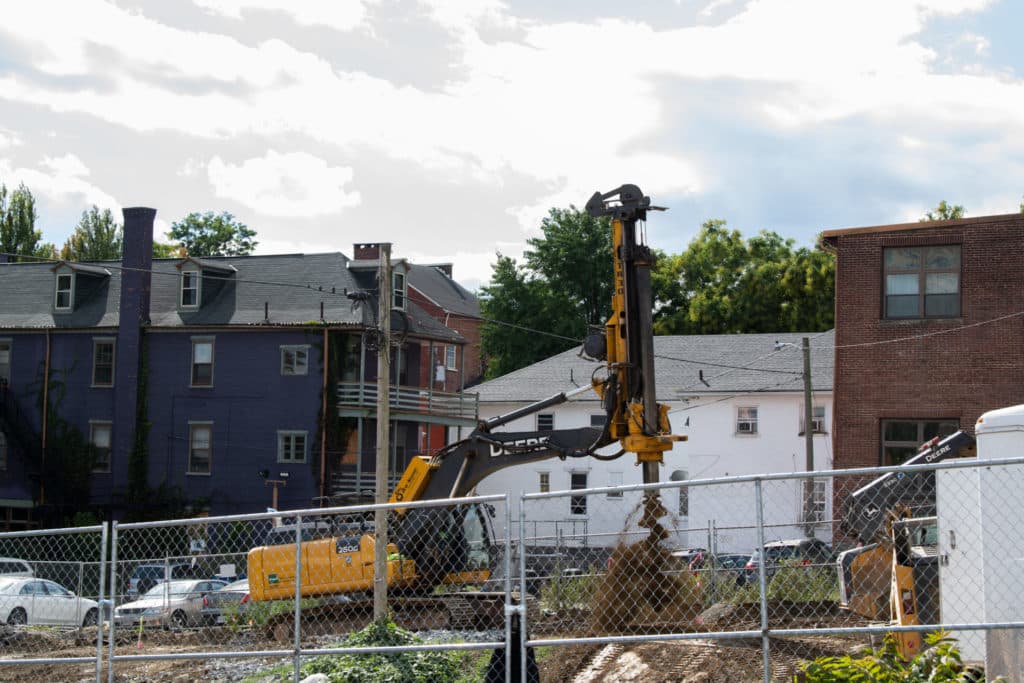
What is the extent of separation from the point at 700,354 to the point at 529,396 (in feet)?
24.6

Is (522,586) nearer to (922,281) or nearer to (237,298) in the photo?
(922,281)

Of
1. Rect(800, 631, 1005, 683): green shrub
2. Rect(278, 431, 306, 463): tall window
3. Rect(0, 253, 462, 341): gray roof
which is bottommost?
Rect(800, 631, 1005, 683): green shrub

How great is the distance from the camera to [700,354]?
4884 cm

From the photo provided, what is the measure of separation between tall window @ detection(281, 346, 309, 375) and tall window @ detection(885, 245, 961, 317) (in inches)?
861

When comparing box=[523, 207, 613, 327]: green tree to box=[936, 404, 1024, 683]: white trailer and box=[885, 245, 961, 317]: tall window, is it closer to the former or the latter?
box=[885, 245, 961, 317]: tall window

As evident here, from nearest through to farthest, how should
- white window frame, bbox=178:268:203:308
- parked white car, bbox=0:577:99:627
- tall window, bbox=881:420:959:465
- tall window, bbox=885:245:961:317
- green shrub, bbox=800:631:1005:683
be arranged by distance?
green shrub, bbox=800:631:1005:683
parked white car, bbox=0:577:99:627
tall window, bbox=885:245:961:317
tall window, bbox=881:420:959:465
white window frame, bbox=178:268:203:308

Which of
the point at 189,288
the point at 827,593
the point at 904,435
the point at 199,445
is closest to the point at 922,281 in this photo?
the point at 904,435

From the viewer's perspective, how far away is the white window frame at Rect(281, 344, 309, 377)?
4234cm

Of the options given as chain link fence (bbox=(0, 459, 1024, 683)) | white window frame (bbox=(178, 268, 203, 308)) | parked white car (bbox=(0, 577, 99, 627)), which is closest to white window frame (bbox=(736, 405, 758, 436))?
chain link fence (bbox=(0, 459, 1024, 683))

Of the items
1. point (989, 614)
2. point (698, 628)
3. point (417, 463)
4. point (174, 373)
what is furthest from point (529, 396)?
point (989, 614)

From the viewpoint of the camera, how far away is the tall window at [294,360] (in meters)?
42.3

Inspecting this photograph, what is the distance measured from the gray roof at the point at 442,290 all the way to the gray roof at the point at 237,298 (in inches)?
829

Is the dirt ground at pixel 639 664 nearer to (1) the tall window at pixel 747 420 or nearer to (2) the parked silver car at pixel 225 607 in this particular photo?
(2) the parked silver car at pixel 225 607

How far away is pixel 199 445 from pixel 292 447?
377 centimetres
